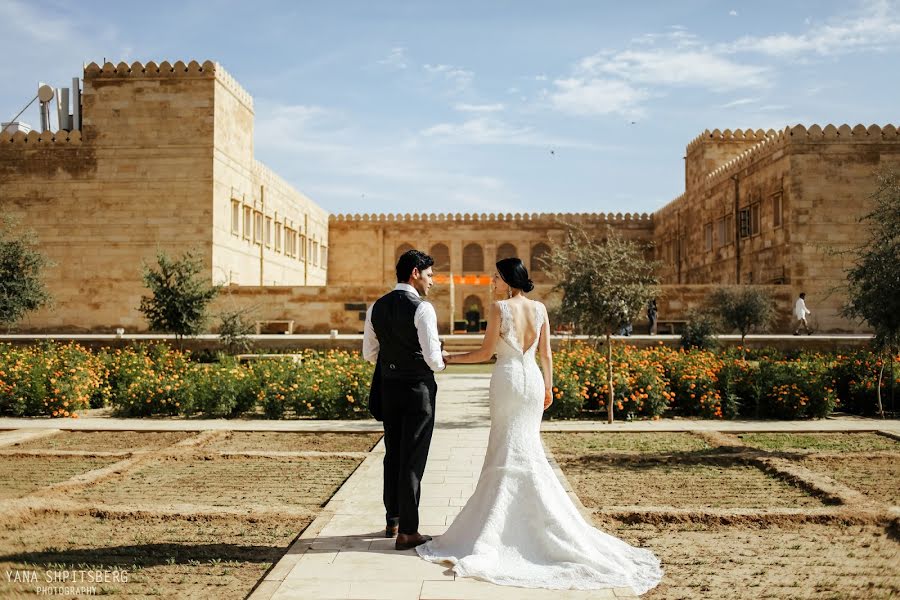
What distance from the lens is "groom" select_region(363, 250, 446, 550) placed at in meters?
4.63

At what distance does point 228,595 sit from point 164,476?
3498 mm

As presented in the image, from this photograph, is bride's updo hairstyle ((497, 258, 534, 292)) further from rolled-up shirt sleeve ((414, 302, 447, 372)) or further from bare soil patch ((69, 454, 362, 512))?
bare soil patch ((69, 454, 362, 512))

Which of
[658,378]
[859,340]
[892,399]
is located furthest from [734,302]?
[658,378]

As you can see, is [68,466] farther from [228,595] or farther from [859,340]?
[859,340]

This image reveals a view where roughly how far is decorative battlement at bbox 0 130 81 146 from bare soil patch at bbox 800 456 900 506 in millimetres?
25268

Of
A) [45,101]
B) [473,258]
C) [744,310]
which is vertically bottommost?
[744,310]

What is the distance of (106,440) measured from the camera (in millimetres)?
9219

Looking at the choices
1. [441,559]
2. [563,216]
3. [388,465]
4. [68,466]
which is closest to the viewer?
[441,559]

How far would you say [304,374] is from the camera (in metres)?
11.8

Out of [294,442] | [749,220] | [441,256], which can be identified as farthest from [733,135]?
[294,442]

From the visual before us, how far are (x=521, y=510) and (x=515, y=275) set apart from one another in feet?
4.62

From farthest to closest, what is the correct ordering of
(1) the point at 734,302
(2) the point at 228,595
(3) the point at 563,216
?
(3) the point at 563,216, (1) the point at 734,302, (2) the point at 228,595

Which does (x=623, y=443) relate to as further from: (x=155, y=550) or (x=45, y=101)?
(x=45, y=101)

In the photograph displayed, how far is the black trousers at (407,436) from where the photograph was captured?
15.3ft
